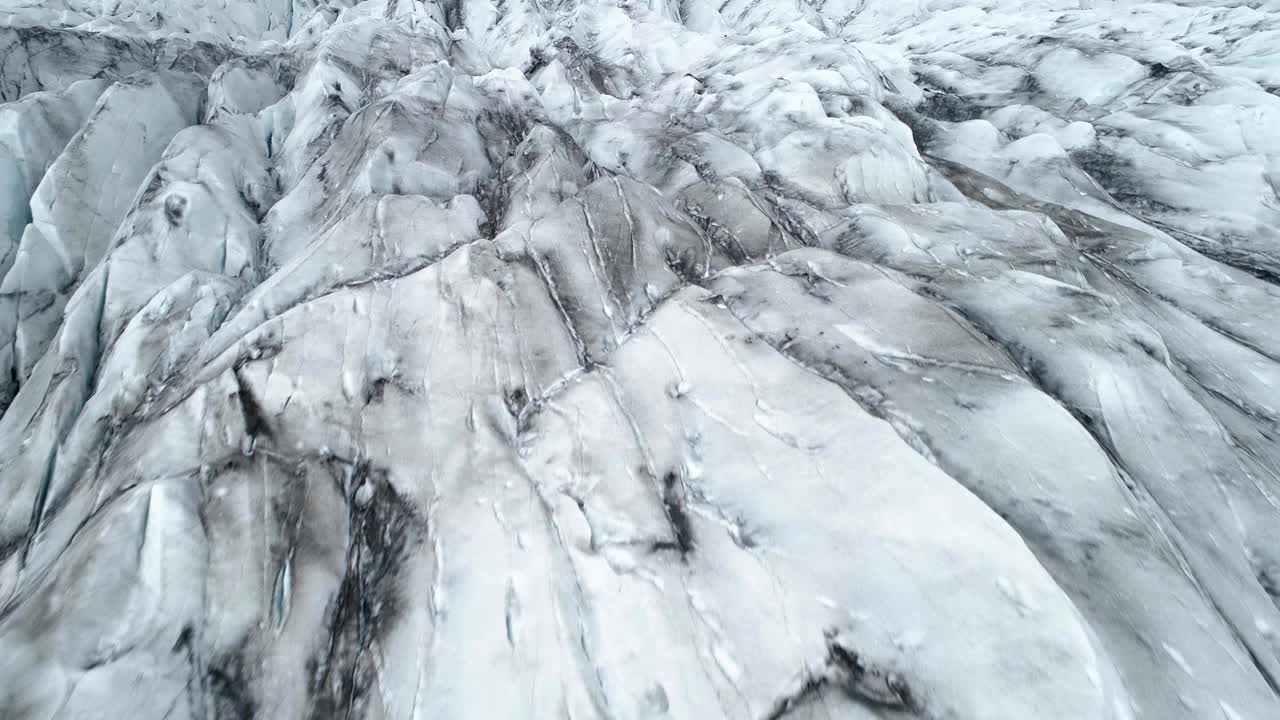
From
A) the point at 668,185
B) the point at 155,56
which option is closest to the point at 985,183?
the point at 668,185

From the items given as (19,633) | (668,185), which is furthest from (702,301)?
(19,633)

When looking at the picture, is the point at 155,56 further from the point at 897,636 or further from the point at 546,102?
the point at 897,636

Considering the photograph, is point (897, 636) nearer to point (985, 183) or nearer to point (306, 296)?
point (306, 296)

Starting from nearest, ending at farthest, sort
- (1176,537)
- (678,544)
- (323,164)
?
(1176,537)
(678,544)
(323,164)

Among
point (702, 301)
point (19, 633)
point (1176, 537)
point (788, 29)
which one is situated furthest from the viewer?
point (788, 29)

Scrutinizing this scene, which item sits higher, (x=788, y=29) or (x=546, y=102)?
(x=788, y=29)

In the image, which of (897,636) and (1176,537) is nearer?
(897,636)

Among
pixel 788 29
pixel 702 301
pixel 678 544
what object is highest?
pixel 788 29
